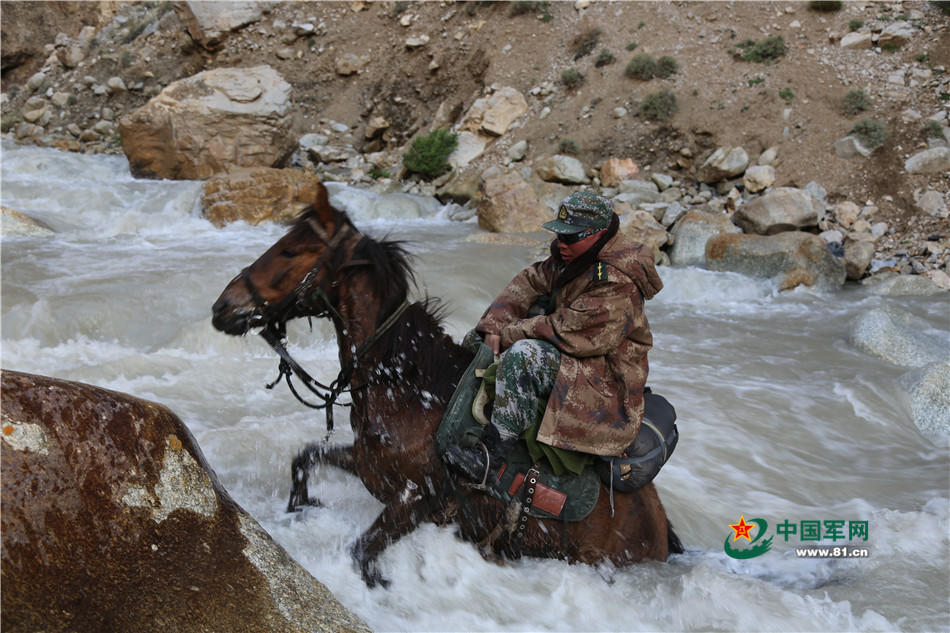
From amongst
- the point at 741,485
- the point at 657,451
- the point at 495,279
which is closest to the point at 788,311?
the point at 495,279

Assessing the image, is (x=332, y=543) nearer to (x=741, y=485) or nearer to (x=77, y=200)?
(x=741, y=485)

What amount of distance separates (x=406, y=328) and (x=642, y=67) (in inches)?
692

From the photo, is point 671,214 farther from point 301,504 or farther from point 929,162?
point 301,504

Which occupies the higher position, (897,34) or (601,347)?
(897,34)

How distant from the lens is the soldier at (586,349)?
277 centimetres

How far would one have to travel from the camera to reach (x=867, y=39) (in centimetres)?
1666

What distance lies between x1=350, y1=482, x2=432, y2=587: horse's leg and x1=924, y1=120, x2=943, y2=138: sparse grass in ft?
52.0

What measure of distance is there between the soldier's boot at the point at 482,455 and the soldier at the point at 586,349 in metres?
0.04

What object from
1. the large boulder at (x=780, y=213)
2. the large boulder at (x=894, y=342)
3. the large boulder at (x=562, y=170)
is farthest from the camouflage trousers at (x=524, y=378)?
the large boulder at (x=562, y=170)

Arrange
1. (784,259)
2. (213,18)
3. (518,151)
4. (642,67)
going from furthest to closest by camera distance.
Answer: (213,18), (642,67), (518,151), (784,259)

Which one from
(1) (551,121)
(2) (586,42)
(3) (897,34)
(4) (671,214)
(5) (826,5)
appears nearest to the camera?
(4) (671,214)

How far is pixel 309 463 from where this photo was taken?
349cm

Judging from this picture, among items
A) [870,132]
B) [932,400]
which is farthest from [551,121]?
[932,400]

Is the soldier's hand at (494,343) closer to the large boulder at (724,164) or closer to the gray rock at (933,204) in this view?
the gray rock at (933,204)
